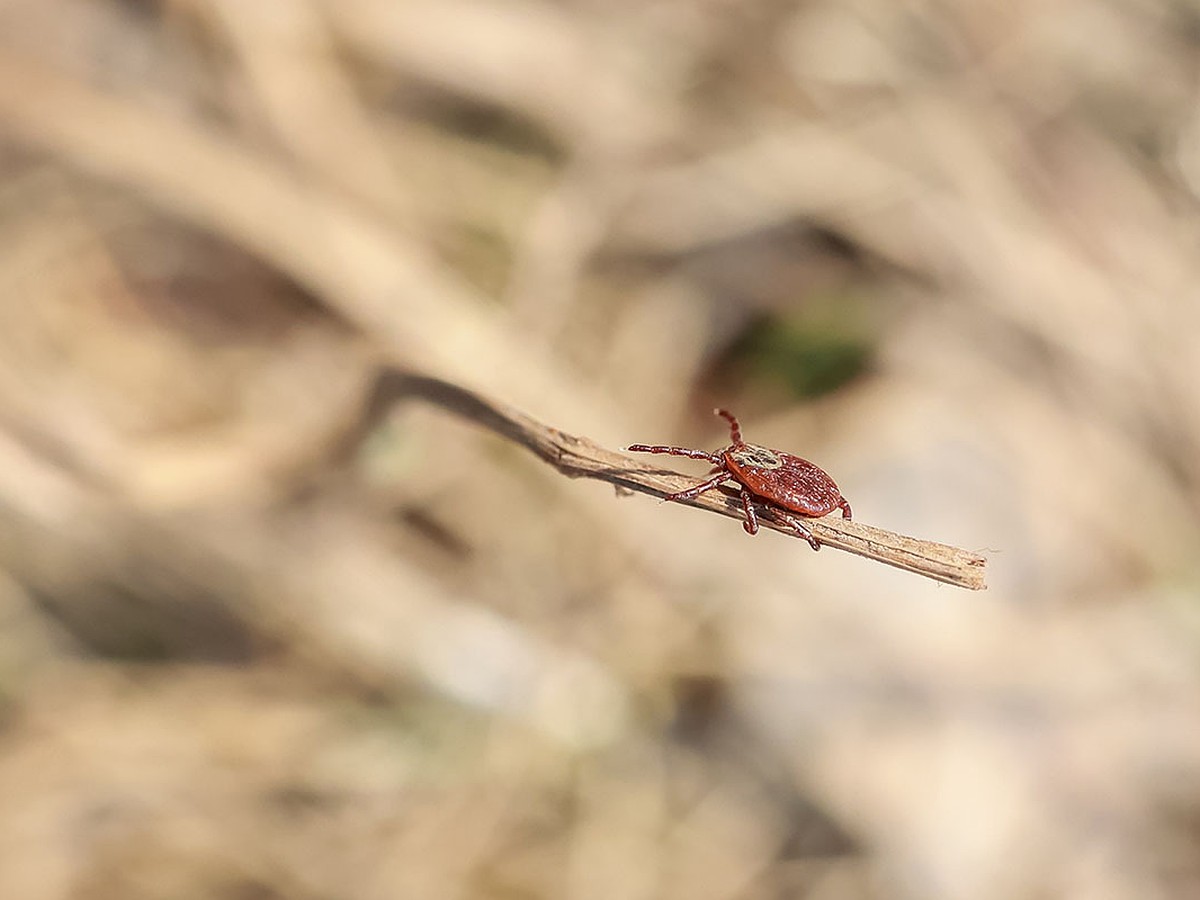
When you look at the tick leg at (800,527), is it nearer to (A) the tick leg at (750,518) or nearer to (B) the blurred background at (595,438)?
(A) the tick leg at (750,518)

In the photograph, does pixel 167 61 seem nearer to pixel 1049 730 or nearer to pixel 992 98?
pixel 992 98

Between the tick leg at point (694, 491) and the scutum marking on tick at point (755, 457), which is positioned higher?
the scutum marking on tick at point (755, 457)

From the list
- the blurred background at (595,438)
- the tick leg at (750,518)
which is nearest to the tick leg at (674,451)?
the tick leg at (750,518)

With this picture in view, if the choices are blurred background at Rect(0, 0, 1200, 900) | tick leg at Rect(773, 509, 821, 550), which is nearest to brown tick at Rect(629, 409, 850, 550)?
tick leg at Rect(773, 509, 821, 550)

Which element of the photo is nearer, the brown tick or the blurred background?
the brown tick

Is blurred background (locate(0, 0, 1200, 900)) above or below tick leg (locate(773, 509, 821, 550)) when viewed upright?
above

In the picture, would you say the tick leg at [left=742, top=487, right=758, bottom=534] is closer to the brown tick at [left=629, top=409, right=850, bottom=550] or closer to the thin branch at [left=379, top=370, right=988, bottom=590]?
the brown tick at [left=629, top=409, right=850, bottom=550]
